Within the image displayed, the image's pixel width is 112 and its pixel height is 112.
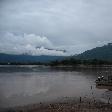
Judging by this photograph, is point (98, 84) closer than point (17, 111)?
No

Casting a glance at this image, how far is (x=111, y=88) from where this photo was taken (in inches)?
2751

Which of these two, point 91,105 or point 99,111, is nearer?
point 99,111

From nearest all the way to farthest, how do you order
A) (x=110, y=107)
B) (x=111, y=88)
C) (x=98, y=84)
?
(x=110, y=107) < (x=111, y=88) < (x=98, y=84)

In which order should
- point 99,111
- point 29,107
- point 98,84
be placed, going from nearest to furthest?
point 99,111
point 29,107
point 98,84

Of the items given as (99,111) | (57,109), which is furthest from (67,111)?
(99,111)

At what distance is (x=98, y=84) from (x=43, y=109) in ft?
118

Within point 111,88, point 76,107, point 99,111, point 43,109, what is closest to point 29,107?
point 43,109

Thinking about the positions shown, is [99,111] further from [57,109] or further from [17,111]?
[17,111]

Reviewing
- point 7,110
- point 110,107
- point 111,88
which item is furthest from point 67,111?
point 111,88

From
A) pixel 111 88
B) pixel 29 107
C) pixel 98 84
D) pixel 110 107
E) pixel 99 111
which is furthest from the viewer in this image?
pixel 98 84

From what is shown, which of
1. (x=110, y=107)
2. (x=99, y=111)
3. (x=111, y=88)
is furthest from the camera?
(x=111, y=88)

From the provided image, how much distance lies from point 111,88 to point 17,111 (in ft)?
119

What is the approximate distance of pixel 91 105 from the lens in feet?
148

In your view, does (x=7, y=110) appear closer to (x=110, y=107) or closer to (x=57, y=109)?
(x=57, y=109)
